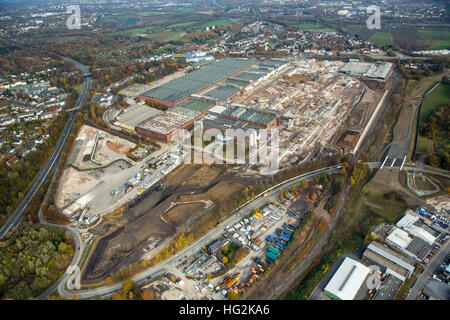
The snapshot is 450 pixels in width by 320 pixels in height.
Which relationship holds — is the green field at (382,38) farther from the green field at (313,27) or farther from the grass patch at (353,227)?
the grass patch at (353,227)

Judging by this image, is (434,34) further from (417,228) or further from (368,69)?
(417,228)

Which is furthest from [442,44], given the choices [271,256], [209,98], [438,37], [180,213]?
[180,213]

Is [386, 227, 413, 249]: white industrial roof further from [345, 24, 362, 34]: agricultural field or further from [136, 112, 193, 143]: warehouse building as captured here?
[345, 24, 362, 34]: agricultural field

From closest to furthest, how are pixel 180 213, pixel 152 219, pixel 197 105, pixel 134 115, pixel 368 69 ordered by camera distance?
1. pixel 152 219
2. pixel 180 213
3. pixel 134 115
4. pixel 197 105
5. pixel 368 69

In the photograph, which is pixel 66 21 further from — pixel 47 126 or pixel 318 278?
pixel 318 278

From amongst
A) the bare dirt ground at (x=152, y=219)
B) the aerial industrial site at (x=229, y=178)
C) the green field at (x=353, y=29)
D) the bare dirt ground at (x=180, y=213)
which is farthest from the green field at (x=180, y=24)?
the bare dirt ground at (x=180, y=213)

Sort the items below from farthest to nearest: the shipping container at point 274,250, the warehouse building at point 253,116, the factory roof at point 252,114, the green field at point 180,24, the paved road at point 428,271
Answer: the green field at point 180,24 < the factory roof at point 252,114 < the warehouse building at point 253,116 < the shipping container at point 274,250 < the paved road at point 428,271

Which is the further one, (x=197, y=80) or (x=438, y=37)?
(x=438, y=37)
